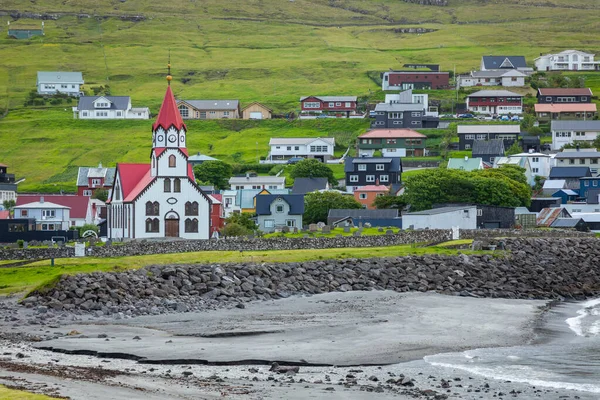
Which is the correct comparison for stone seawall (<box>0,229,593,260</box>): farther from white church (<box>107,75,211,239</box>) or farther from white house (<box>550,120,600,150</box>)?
white house (<box>550,120,600,150</box>)

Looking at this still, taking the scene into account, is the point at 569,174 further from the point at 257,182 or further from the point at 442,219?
the point at 442,219

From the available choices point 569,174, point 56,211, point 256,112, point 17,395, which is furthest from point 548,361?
point 256,112

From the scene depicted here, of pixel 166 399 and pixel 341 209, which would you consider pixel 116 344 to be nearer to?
pixel 166 399

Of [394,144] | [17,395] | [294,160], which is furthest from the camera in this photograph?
[394,144]

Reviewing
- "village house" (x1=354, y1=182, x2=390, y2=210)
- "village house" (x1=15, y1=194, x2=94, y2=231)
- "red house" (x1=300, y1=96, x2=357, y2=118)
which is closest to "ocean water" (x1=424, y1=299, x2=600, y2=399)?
"village house" (x1=15, y1=194, x2=94, y2=231)

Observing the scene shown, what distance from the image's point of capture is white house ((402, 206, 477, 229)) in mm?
92500

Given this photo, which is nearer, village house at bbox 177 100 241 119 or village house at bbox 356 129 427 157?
village house at bbox 356 129 427 157

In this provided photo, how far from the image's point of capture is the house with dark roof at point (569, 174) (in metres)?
131

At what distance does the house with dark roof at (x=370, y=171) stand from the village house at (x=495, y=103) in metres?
47.8

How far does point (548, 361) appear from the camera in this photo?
36156 mm

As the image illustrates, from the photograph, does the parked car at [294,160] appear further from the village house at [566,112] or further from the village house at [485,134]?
the village house at [566,112]

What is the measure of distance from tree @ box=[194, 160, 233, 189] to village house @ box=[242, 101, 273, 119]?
4557cm

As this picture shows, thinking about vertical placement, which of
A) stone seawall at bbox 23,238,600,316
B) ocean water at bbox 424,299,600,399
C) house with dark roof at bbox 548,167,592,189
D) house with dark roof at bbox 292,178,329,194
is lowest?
ocean water at bbox 424,299,600,399

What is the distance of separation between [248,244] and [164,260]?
38.4 ft
